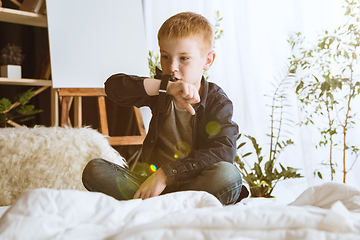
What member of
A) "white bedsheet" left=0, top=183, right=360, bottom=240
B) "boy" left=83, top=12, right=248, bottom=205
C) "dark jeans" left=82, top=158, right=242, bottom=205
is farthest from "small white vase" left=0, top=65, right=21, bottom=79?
"white bedsheet" left=0, top=183, right=360, bottom=240

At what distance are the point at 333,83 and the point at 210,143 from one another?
83cm

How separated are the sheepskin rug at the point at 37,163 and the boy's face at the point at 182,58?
635mm

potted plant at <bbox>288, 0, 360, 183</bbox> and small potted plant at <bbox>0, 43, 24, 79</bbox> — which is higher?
small potted plant at <bbox>0, 43, 24, 79</bbox>

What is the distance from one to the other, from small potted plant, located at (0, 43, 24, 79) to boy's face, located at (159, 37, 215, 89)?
1719 millimetres

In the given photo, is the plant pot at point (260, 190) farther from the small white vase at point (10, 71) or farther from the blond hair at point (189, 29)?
the small white vase at point (10, 71)

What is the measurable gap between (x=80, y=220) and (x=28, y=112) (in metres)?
2.37

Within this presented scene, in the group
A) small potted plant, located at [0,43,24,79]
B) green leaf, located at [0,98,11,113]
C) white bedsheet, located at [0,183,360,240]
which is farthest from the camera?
small potted plant, located at [0,43,24,79]

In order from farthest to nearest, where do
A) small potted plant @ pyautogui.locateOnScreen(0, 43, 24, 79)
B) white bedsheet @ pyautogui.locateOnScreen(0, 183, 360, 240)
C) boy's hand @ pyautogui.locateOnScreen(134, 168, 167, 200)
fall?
small potted plant @ pyautogui.locateOnScreen(0, 43, 24, 79), boy's hand @ pyautogui.locateOnScreen(134, 168, 167, 200), white bedsheet @ pyautogui.locateOnScreen(0, 183, 360, 240)

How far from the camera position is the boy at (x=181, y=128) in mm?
989

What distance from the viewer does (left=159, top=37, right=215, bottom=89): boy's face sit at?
1.18m

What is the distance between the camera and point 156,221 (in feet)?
1.32

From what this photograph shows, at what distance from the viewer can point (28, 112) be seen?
2.58m

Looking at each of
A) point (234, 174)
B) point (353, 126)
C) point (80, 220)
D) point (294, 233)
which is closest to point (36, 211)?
point (80, 220)

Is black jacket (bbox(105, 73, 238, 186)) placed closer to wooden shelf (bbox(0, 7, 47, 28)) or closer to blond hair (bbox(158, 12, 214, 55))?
blond hair (bbox(158, 12, 214, 55))
